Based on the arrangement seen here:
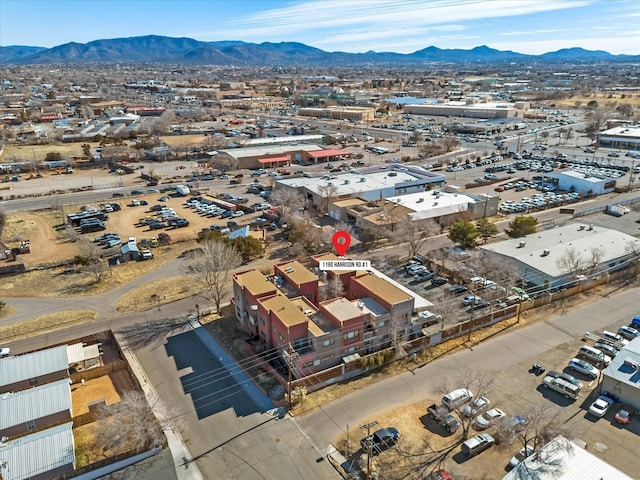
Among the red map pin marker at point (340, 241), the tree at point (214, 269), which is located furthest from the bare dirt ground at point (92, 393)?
the red map pin marker at point (340, 241)

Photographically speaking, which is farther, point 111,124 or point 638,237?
point 111,124

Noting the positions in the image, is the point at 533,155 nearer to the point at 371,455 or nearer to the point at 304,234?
the point at 304,234

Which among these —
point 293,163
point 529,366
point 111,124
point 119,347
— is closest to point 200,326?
point 119,347

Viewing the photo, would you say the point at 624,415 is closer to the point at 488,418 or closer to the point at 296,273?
the point at 488,418

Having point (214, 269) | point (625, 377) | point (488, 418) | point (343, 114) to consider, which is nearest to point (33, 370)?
point (214, 269)

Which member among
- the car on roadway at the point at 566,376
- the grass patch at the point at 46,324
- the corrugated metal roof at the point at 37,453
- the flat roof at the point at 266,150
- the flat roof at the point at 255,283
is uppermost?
the flat roof at the point at 255,283

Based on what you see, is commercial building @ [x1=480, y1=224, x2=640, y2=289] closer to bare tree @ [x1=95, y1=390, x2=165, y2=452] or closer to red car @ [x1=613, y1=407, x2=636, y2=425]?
red car @ [x1=613, y1=407, x2=636, y2=425]

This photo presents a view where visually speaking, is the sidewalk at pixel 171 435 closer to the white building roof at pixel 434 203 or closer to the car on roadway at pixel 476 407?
the car on roadway at pixel 476 407
